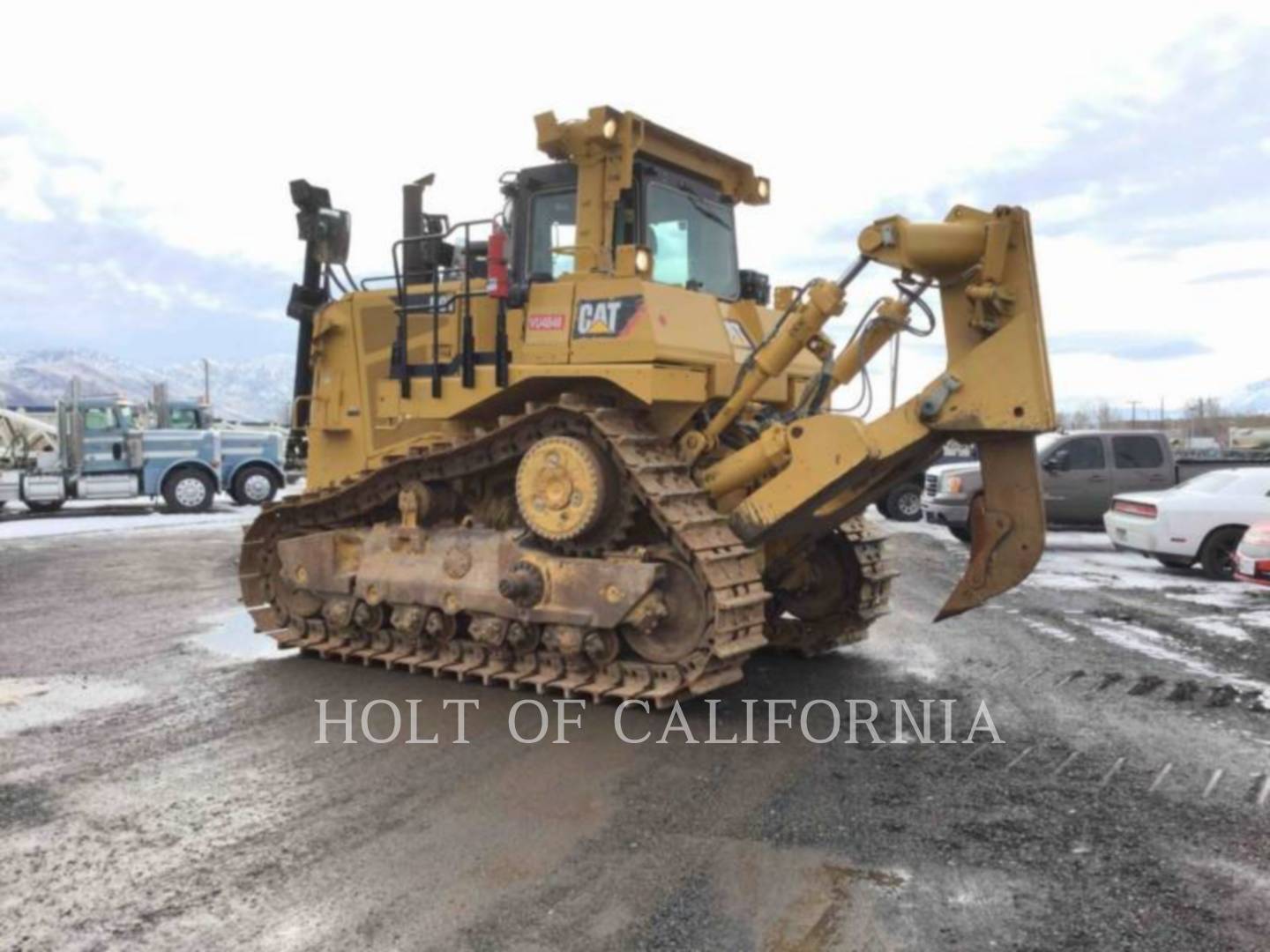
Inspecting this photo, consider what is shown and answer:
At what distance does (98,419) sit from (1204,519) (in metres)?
21.4

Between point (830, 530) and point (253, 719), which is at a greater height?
point (830, 530)

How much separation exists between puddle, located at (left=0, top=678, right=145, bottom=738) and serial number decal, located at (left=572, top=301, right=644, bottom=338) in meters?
3.75

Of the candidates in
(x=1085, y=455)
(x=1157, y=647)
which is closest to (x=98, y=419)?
(x=1085, y=455)

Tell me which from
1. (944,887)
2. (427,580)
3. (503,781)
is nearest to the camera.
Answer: (944,887)

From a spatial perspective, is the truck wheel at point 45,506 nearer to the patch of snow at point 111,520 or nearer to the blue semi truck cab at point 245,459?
the patch of snow at point 111,520

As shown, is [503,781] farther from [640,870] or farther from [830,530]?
[830,530]

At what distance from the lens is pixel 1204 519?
1253 cm

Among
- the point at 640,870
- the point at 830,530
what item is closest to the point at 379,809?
the point at 640,870

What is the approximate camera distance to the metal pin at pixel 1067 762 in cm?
515

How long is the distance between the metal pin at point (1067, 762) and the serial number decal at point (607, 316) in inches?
135

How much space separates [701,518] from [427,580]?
219cm

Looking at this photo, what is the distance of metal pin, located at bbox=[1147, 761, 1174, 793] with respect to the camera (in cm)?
488

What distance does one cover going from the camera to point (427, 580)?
719 centimetres

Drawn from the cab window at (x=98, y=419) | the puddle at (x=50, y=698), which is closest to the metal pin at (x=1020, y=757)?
the puddle at (x=50, y=698)
